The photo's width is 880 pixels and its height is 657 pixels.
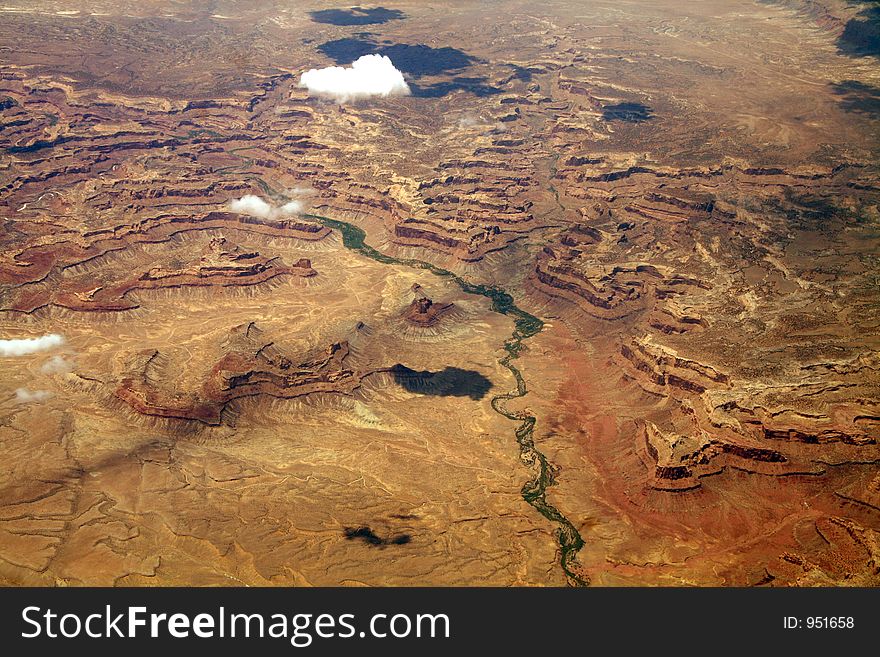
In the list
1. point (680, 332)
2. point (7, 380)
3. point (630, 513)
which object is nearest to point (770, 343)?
point (680, 332)

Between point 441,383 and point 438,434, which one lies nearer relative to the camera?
point 438,434

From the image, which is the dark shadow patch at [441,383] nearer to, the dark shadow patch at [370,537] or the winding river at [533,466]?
the winding river at [533,466]

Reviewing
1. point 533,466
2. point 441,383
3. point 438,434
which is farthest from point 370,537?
point 441,383

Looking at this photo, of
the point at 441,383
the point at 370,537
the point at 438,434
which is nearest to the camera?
the point at 370,537

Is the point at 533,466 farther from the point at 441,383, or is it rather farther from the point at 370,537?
the point at 370,537

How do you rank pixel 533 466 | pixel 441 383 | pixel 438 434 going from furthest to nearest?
1. pixel 441 383
2. pixel 438 434
3. pixel 533 466

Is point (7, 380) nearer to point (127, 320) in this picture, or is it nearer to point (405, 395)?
point (127, 320)

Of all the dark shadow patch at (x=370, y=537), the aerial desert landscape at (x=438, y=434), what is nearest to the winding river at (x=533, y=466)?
the aerial desert landscape at (x=438, y=434)
